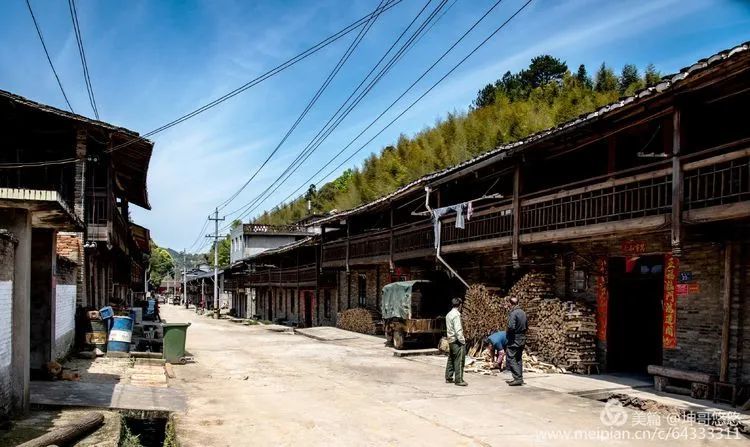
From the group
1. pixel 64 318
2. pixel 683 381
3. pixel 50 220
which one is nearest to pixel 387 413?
pixel 683 381

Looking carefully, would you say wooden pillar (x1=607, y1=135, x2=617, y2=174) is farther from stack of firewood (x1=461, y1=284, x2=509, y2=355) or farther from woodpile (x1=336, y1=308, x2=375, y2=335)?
woodpile (x1=336, y1=308, x2=375, y2=335)

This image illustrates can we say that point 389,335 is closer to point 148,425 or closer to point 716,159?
point 148,425

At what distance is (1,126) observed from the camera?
56.1 feet

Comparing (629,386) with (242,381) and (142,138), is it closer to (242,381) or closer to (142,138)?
(242,381)

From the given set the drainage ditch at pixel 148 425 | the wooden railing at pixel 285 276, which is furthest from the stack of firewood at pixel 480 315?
the wooden railing at pixel 285 276

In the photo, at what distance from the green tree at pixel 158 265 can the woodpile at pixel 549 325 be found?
97.2m

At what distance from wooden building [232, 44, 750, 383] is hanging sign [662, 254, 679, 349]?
22 mm

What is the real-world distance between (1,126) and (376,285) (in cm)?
1593

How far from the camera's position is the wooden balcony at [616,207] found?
9125 millimetres

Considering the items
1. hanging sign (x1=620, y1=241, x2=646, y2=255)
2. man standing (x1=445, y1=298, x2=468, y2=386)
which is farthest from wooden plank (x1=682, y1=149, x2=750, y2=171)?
man standing (x1=445, y1=298, x2=468, y2=386)

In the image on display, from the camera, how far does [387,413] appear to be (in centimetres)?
938

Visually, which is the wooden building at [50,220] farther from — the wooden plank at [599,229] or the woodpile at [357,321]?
the woodpile at [357,321]

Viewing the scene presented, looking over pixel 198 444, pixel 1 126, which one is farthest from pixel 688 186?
pixel 1 126

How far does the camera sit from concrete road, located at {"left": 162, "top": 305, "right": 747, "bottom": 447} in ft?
25.5
